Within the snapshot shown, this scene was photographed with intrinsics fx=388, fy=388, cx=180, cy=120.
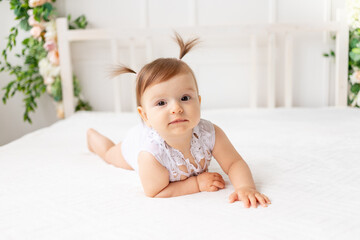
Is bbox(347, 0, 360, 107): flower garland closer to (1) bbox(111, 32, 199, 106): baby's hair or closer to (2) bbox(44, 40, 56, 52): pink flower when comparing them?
(1) bbox(111, 32, 199, 106): baby's hair

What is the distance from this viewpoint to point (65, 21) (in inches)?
83.1

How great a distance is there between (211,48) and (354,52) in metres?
0.75

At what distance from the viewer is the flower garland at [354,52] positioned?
196 centimetres

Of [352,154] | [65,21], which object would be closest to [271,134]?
[352,154]

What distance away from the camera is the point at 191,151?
0.95 metres

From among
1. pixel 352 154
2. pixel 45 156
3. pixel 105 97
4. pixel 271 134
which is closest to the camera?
pixel 352 154

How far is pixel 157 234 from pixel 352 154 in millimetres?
753

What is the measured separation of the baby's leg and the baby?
6.7 inches

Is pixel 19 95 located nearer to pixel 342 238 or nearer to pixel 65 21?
pixel 65 21

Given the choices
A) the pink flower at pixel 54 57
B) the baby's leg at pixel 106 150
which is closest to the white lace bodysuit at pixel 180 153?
the baby's leg at pixel 106 150

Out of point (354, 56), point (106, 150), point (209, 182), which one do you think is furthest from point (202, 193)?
point (354, 56)

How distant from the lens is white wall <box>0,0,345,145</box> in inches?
85.2

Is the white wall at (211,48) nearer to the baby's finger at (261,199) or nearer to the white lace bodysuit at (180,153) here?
the white lace bodysuit at (180,153)

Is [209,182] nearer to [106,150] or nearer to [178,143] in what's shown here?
[178,143]
